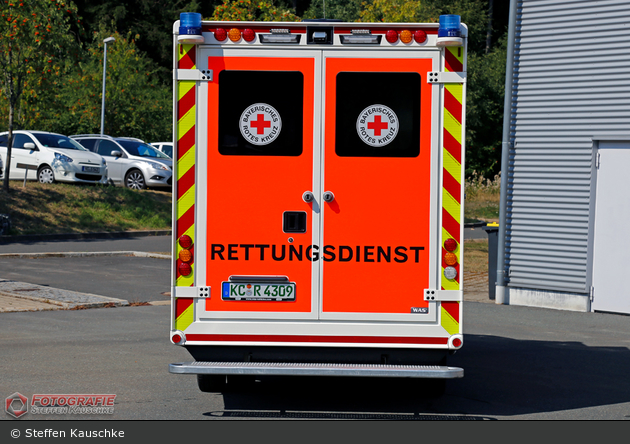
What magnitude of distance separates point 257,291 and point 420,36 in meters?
2.30

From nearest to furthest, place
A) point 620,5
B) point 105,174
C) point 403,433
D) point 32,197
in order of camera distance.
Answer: point 403,433 → point 620,5 → point 32,197 → point 105,174

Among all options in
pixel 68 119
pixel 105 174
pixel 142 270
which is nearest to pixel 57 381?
pixel 142 270

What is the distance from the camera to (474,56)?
156ft

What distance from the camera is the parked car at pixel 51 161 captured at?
24.1 m

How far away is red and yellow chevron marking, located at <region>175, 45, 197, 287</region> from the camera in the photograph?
644 centimetres

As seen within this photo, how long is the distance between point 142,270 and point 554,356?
8.79 m

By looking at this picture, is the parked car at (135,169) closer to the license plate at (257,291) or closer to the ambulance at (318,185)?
the ambulance at (318,185)

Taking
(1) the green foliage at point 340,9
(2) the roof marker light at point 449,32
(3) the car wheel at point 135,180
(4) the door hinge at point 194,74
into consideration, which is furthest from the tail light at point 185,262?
(1) the green foliage at point 340,9

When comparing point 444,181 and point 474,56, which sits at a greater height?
point 474,56

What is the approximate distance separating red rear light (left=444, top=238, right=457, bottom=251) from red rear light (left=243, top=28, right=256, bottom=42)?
2.14m

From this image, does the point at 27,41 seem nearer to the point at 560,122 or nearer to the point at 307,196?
the point at 560,122

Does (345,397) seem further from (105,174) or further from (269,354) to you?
(105,174)

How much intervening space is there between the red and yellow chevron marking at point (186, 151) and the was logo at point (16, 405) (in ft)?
5.08

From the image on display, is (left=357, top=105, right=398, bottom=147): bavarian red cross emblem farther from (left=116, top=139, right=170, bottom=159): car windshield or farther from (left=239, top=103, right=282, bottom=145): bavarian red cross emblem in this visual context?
(left=116, top=139, right=170, bottom=159): car windshield
